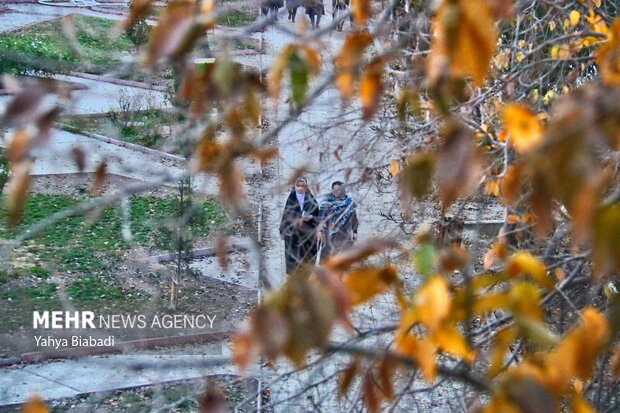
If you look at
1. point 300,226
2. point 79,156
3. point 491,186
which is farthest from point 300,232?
point 79,156

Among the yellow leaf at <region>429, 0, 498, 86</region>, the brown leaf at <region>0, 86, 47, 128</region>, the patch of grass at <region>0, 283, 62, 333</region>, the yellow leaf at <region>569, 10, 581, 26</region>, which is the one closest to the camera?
the yellow leaf at <region>429, 0, 498, 86</region>

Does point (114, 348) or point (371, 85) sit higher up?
point (114, 348)

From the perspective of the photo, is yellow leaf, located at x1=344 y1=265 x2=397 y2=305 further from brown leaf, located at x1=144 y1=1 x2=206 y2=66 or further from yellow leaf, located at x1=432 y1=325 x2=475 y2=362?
brown leaf, located at x1=144 y1=1 x2=206 y2=66

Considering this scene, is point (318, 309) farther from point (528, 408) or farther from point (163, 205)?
point (163, 205)

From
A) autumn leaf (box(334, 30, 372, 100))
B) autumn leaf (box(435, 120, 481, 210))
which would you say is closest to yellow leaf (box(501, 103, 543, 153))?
autumn leaf (box(435, 120, 481, 210))

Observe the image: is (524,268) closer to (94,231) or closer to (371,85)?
Result: (371,85)

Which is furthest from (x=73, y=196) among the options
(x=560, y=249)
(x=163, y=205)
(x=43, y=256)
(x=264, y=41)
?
(x=560, y=249)

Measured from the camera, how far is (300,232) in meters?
4.46

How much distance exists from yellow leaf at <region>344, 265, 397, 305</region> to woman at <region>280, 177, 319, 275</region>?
2087 mm

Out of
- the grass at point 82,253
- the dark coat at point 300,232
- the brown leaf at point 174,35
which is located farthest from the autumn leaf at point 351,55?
the grass at point 82,253

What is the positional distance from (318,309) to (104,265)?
301 inches

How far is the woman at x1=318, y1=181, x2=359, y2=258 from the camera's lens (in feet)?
13.3

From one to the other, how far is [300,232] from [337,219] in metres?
0.21

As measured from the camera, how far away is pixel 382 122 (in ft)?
14.8
